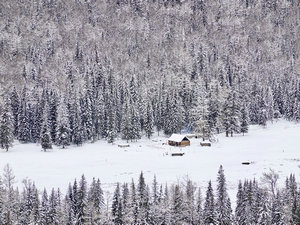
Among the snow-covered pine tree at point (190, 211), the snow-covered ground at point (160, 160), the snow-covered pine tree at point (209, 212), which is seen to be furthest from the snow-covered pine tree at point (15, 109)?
the snow-covered pine tree at point (209, 212)

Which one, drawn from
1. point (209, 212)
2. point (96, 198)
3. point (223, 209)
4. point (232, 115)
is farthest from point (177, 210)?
point (232, 115)

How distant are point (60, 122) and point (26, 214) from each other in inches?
2501

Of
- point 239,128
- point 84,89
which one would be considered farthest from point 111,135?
point 239,128

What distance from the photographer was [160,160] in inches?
3297

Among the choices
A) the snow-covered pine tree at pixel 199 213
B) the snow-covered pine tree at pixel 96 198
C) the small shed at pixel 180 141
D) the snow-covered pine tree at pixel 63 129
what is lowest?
the snow-covered pine tree at pixel 199 213

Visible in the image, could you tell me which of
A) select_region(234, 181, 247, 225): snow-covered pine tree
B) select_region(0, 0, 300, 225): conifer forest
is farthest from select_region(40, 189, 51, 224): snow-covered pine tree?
select_region(234, 181, 247, 225): snow-covered pine tree

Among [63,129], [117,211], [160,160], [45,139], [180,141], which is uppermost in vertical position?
[63,129]

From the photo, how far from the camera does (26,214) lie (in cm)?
4769

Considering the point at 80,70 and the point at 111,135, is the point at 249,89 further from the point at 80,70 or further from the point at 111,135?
the point at 80,70

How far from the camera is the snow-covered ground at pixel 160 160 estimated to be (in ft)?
223

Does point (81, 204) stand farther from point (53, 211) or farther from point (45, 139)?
point (45, 139)

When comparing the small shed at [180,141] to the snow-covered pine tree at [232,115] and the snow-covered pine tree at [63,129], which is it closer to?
the snow-covered pine tree at [232,115]

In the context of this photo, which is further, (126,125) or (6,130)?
(126,125)

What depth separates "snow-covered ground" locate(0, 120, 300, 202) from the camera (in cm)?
6788
